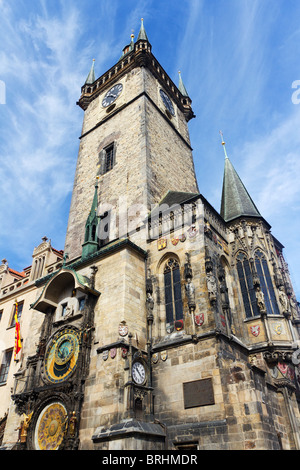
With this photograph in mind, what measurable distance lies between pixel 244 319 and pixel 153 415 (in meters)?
4.86

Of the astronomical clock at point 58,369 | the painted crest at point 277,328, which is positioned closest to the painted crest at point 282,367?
the painted crest at point 277,328

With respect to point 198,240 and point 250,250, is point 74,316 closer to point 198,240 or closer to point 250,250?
point 198,240

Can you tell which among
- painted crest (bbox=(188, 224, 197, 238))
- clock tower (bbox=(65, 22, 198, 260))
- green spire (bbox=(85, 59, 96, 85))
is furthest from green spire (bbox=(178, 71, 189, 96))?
painted crest (bbox=(188, 224, 197, 238))

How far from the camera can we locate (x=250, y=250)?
14664 millimetres

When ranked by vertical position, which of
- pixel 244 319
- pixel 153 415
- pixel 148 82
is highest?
pixel 148 82

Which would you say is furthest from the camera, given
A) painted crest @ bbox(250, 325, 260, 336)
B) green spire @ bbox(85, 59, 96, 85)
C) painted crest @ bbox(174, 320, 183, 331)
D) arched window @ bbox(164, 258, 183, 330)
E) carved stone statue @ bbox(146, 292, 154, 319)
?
green spire @ bbox(85, 59, 96, 85)

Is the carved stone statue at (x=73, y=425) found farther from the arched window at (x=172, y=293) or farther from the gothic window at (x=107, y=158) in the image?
the gothic window at (x=107, y=158)

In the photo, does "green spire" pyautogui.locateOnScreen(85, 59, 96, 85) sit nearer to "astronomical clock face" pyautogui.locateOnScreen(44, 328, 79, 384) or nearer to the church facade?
the church facade

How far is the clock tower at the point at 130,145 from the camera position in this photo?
57.0ft

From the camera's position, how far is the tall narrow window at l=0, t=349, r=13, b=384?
1622 cm

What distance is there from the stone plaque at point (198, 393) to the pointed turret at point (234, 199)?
7925 millimetres

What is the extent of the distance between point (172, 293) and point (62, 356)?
14.2 feet
